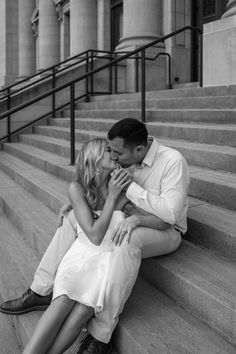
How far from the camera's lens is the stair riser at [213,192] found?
355 centimetres

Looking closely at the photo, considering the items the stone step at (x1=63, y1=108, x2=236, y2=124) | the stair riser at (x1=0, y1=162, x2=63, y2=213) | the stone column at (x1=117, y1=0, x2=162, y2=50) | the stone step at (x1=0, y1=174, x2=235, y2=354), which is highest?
the stone column at (x1=117, y1=0, x2=162, y2=50)

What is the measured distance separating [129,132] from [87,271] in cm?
89

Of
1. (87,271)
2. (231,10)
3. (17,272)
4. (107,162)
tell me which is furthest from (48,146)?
(87,271)

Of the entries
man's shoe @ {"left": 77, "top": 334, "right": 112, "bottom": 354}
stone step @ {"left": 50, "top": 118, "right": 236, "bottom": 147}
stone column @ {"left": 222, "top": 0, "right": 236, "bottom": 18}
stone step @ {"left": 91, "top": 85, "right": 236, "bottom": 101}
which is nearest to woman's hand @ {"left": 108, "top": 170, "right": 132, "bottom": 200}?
man's shoe @ {"left": 77, "top": 334, "right": 112, "bottom": 354}

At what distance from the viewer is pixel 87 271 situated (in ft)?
8.58

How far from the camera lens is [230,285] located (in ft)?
8.46

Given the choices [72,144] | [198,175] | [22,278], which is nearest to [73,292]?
[22,278]

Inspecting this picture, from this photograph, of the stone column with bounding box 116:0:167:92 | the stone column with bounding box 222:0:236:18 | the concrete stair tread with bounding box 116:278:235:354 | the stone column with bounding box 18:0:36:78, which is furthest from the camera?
the stone column with bounding box 18:0:36:78

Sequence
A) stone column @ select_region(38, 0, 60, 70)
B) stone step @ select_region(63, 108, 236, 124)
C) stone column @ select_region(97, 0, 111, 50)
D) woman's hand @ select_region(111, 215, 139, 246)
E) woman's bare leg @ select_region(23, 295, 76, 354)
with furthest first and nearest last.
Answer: stone column @ select_region(38, 0, 60, 70) < stone column @ select_region(97, 0, 111, 50) < stone step @ select_region(63, 108, 236, 124) < woman's hand @ select_region(111, 215, 139, 246) < woman's bare leg @ select_region(23, 295, 76, 354)

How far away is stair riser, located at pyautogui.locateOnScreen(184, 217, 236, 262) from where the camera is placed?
2.98 metres

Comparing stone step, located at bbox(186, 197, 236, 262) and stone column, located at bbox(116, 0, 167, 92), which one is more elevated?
stone column, located at bbox(116, 0, 167, 92)

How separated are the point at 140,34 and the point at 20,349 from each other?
31.2 feet

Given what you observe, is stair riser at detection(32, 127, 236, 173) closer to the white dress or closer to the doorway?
the white dress

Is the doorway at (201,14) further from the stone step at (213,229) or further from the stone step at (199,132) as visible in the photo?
the stone step at (213,229)
